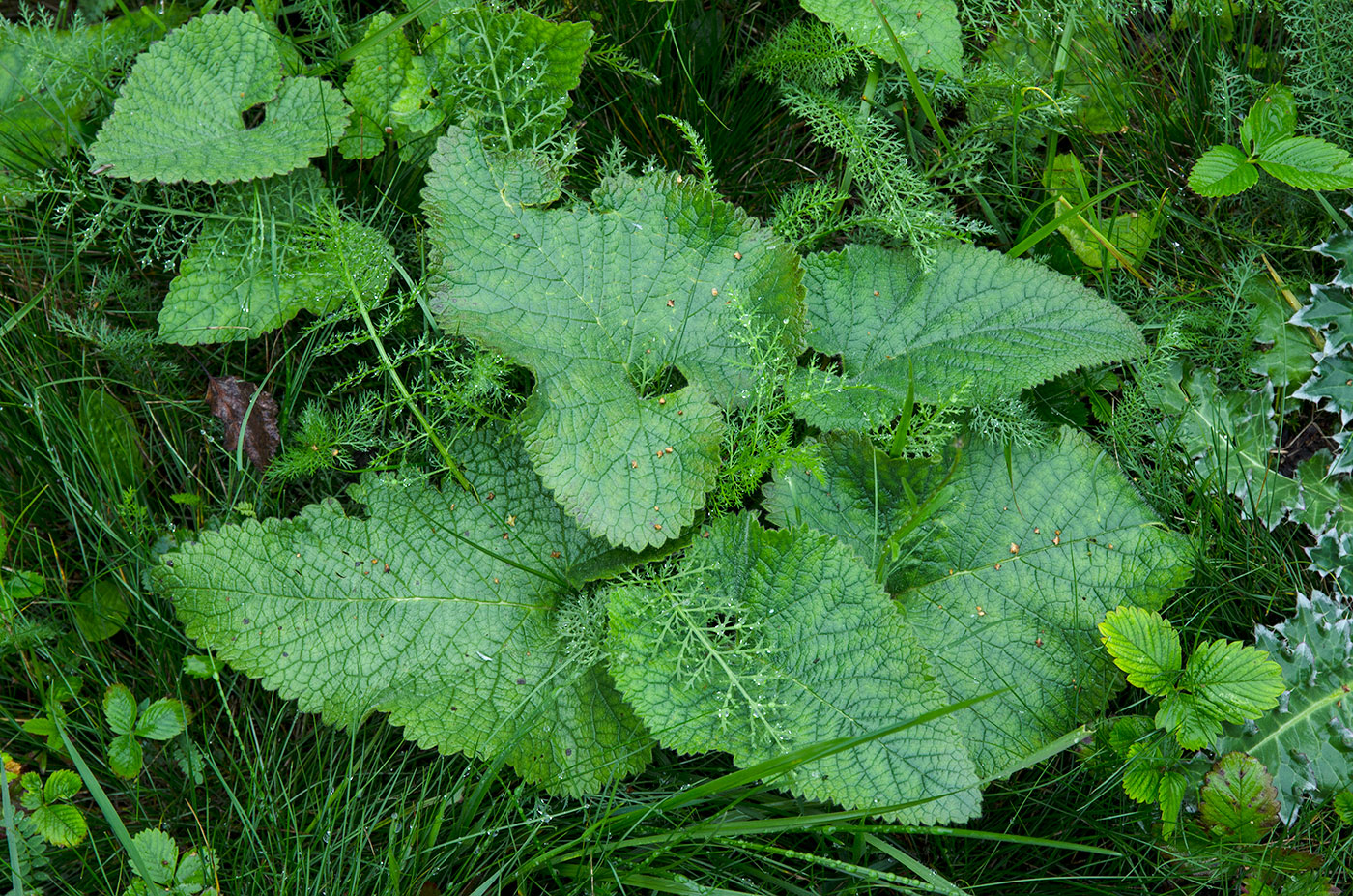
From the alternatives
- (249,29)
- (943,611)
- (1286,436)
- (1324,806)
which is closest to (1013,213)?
(1286,436)

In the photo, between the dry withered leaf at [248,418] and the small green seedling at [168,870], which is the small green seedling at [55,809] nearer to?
the small green seedling at [168,870]

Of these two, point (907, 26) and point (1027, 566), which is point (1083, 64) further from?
point (1027, 566)

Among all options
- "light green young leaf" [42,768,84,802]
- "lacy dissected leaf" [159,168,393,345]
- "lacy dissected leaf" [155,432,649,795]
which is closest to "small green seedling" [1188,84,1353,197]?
"lacy dissected leaf" [155,432,649,795]

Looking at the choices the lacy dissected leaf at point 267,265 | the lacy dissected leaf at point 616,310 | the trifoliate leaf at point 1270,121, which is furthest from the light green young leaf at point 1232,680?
the lacy dissected leaf at point 267,265

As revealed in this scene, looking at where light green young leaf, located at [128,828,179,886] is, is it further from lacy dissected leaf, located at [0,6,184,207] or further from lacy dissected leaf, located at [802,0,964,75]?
lacy dissected leaf, located at [802,0,964,75]

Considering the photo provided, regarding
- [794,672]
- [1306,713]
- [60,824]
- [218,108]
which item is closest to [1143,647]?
[1306,713]

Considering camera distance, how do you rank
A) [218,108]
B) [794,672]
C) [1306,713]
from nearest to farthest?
[794,672] < [1306,713] < [218,108]
